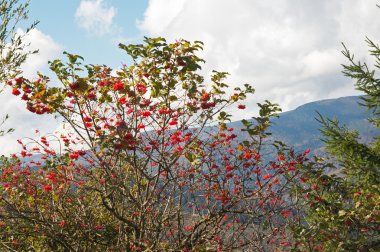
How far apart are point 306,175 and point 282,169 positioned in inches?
34.9

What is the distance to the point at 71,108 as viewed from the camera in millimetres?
7301

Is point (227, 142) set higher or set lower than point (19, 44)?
lower

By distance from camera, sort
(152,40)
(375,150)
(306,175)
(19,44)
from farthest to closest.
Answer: (19,44) → (306,175) → (375,150) → (152,40)

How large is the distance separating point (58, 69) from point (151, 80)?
1.96m

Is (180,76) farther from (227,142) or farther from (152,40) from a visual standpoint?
(227,142)

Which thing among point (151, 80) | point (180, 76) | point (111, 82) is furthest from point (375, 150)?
point (111, 82)

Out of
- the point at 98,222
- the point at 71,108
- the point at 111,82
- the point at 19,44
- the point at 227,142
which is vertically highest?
the point at 19,44

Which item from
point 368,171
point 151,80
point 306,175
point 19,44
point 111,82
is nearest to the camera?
point 151,80

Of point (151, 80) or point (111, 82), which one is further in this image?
point (111, 82)

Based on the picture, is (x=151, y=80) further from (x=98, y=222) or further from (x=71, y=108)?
(x=98, y=222)

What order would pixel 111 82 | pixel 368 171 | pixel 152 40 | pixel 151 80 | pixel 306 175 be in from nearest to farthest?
pixel 152 40, pixel 151 80, pixel 111 82, pixel 368 171, pixel 306 175

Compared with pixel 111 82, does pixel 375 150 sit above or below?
below

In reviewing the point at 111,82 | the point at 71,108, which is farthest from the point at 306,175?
the point at 71,108

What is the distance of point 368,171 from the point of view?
318 inches
